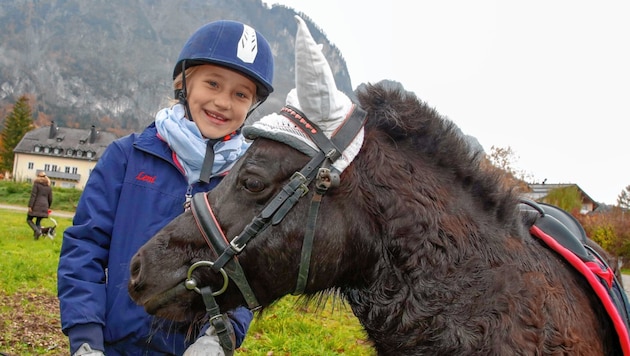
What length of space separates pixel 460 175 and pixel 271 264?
105 cm

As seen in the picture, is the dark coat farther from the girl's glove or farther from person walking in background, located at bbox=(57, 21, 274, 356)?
the girl's glove

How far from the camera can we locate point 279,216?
218 cm

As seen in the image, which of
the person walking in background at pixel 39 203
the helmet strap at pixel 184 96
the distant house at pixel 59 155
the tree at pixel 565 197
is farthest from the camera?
the distant house at pixel 59 155

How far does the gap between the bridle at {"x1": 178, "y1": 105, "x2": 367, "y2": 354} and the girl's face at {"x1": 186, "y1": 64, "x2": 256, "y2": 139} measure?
753 mm

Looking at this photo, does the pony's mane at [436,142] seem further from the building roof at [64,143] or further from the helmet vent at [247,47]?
the building roof at [64,143]

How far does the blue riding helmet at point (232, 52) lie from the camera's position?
9.45ft

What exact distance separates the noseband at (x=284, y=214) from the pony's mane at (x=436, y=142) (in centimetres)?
26

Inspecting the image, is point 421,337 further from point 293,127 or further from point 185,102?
point 185,102

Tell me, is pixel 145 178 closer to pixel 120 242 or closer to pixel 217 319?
pixel 120 242

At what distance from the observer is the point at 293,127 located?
2258 millimetres

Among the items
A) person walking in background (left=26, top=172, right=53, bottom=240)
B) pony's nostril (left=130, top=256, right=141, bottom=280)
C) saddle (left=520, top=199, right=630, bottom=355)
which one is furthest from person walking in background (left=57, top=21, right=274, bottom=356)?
person walking in background (left=26, top=172, right=53, bottom=240)

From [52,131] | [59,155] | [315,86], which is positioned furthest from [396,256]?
[52,131]

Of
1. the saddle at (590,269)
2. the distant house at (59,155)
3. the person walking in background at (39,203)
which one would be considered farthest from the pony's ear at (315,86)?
the distant house at (59,155)

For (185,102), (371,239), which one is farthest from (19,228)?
(371,239)
